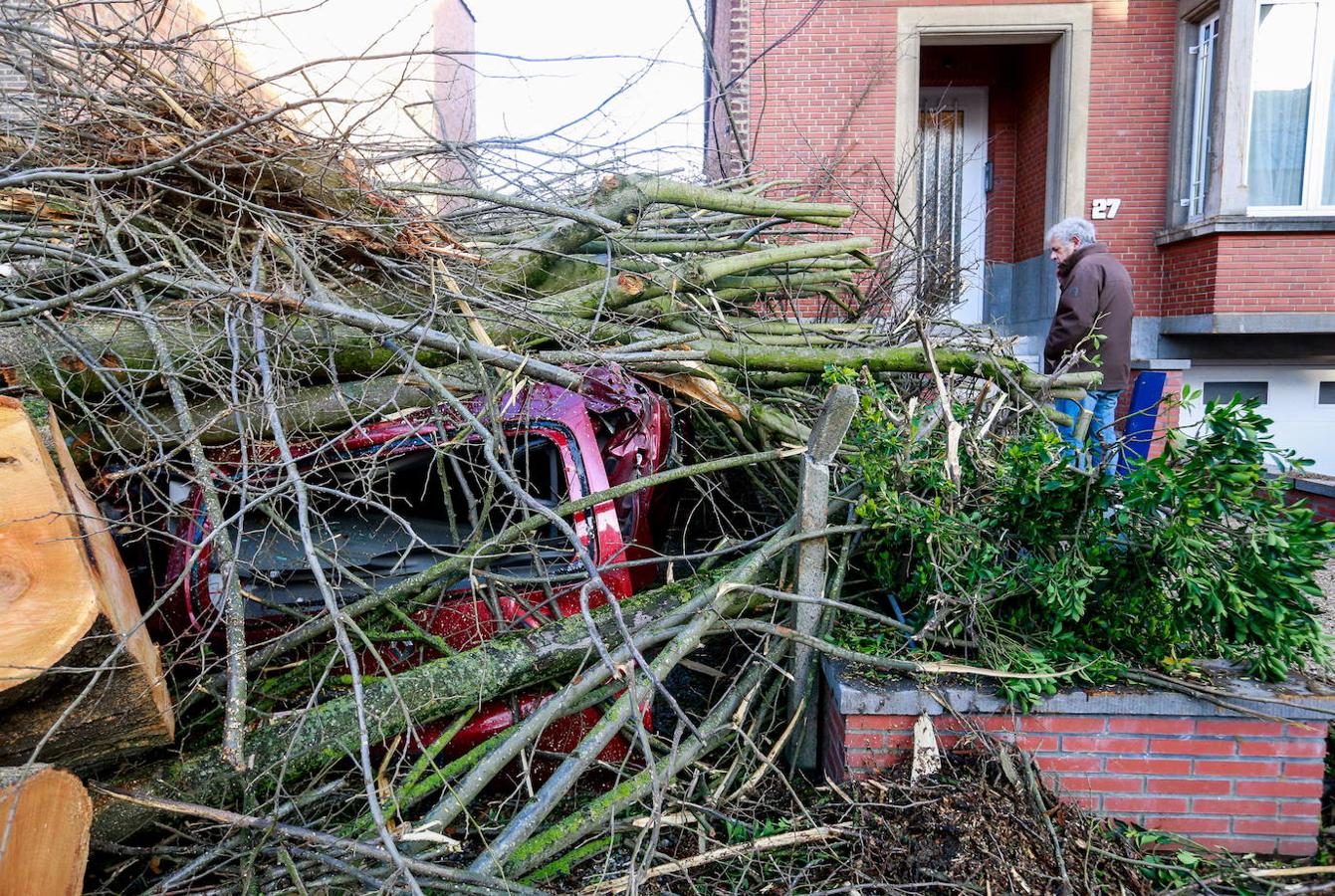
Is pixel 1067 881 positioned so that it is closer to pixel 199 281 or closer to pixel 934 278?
pixel 199 281

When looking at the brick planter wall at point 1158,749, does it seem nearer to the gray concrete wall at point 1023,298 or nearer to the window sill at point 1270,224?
the gray concrete wall at point 1023,298

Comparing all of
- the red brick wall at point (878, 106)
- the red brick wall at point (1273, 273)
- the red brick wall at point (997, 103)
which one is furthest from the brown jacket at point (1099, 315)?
the red brick wall at point (997, 103)

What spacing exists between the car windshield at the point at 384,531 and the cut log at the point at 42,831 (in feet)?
3.25

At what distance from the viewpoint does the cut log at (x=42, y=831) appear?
2102 millimetres

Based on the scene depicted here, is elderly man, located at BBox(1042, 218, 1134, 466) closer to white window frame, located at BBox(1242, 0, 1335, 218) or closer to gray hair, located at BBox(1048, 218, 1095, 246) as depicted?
gray hair, located at BBox(1048, 218, 1095, 246)

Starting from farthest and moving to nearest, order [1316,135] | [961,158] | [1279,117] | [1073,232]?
[961,158]
[1279,117]
[1316,135]
[1073,232]

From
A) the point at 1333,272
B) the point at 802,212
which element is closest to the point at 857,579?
the point at 802,212

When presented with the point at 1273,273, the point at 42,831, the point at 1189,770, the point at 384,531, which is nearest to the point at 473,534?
the point at 384,531

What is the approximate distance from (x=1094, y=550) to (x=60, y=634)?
331 centimetres

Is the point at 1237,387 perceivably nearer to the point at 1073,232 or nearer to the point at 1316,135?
the point at 1316,135

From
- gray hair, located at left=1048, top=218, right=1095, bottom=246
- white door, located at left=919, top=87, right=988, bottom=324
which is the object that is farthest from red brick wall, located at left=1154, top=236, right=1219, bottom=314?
gray hair, located at left=1048, top=218, right=1095, bottom=246

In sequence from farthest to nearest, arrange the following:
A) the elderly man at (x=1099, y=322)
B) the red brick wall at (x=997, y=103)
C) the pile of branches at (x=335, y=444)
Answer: the red brick wall at (x=997, y=103)
the elderly man at (x=1099, y=322)
the pile of branches at (x=335, y=444)

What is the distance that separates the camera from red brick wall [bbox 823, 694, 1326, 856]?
3182 millimetres

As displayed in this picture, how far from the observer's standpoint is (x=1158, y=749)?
127 inches
